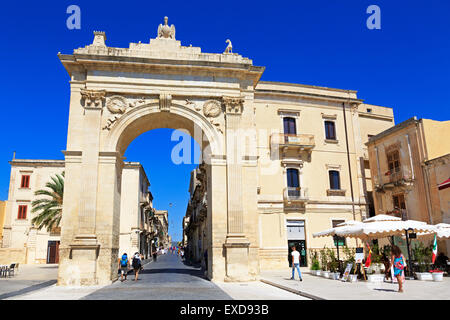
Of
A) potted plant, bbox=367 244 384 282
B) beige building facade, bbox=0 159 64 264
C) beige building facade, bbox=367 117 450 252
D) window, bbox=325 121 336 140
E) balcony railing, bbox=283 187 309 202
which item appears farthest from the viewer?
beige building facade, bbox=0 159 64 264

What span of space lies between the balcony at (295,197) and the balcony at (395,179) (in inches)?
223

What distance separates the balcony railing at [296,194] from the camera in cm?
2662

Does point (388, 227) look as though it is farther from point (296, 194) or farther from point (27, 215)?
point (27, 215)

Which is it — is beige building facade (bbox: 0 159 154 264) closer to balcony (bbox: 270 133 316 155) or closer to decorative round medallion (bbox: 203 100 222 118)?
balcony (bbox: 270 133 316 155)

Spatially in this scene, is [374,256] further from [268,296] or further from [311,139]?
[311,139]

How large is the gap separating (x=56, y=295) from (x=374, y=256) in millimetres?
13747

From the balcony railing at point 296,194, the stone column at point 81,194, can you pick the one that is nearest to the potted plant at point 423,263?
the balcony railing at point 296,194

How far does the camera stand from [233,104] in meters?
19.0

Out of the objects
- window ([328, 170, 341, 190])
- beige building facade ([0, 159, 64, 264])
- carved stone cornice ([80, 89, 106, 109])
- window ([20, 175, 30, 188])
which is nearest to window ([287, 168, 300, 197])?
window ([328, 170, 341, 190])

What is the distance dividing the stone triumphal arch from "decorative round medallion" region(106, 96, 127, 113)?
0.05 metres

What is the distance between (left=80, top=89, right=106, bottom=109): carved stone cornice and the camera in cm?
1795

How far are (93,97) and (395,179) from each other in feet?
67.5

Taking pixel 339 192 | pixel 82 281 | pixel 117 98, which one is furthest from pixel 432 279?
pixel 117 98
